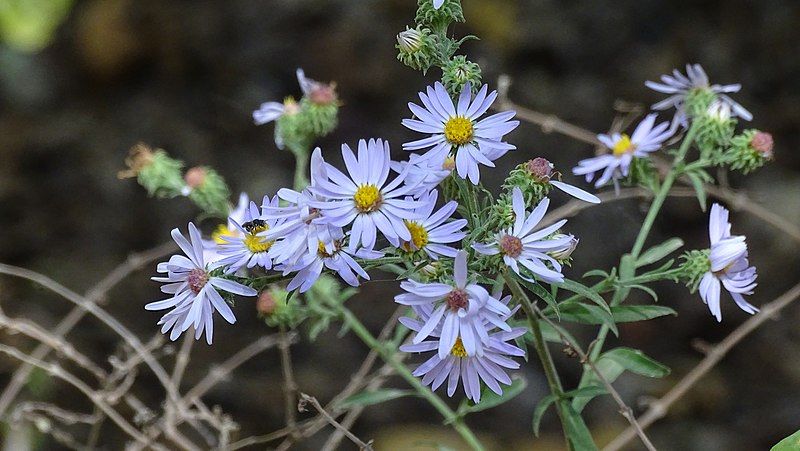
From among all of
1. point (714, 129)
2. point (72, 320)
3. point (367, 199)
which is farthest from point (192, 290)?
point (72, 320)

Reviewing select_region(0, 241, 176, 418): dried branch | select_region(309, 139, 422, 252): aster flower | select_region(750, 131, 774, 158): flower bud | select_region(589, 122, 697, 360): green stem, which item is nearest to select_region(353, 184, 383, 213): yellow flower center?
select_region(309, 139, 422, 252): aster flower

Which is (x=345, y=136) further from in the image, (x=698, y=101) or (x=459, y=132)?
(x=459, y=132)

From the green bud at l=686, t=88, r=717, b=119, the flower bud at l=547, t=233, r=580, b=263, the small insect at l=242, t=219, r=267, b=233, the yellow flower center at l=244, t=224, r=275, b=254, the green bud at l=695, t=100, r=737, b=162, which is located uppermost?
the green bud at l=686, t=88, r=717, b=119

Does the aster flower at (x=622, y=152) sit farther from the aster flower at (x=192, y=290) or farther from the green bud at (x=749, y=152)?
the aster flower at (x=192, y=290)

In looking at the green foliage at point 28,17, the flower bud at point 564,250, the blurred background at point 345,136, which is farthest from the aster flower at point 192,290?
the green foliage at point 28,17

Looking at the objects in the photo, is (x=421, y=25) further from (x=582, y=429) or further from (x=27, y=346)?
(x=27, y=346)

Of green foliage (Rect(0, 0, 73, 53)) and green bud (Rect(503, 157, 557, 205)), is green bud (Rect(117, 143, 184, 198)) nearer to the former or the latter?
green bud (Rect(503, 157, 557, 205))

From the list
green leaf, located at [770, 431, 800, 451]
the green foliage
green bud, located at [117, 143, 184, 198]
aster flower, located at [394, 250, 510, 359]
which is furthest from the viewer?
the green foliage
